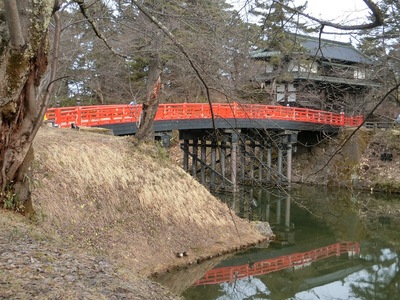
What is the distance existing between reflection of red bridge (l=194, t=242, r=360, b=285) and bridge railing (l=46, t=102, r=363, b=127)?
3798mm

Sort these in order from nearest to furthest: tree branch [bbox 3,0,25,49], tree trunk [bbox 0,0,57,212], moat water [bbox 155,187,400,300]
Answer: tree branch [bbox 3,0,25,49] < tree trunk [bbox 0,0,57,212] < moat water [bbox 155,187,400,300]

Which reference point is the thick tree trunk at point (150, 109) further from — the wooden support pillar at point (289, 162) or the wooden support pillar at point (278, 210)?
the wooden support pillar at point (289, 162)

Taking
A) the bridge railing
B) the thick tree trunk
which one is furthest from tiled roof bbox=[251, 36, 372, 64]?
the thick tree trunk

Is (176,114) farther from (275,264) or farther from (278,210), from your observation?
(275,264)

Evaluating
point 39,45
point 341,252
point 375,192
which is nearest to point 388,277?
point 341,252

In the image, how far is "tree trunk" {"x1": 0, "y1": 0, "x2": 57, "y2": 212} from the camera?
4289 mm

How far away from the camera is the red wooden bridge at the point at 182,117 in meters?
14.8

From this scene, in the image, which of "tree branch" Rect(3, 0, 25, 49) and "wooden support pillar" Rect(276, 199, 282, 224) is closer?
"tree branch" Rect(3, 0, 25, 49)

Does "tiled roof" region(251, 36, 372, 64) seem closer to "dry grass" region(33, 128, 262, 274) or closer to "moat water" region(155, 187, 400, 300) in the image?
"moat water" region(155, 187, 400, 300)

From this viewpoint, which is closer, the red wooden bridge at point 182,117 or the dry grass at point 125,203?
the dry grass at point 125,203

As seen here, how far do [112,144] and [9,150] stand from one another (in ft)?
21.1

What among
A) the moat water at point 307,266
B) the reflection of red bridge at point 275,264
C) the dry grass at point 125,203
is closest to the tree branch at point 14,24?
the dry grass at point 125,203

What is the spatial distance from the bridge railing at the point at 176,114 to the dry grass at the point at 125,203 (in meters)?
2.54

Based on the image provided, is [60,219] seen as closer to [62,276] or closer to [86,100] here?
[62,276]
